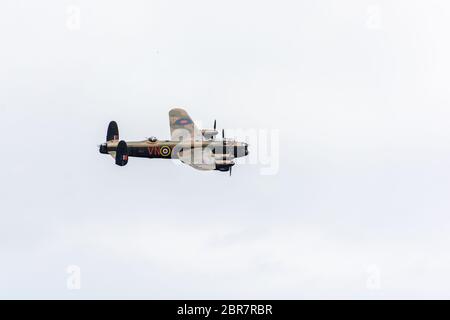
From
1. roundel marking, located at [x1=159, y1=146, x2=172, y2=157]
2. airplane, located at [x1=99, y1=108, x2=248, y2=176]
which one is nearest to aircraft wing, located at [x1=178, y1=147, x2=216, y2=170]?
airplane, located at [x1=99, y1=108, x2=248, y2=176]

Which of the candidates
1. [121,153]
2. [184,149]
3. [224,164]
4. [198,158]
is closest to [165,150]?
[184,149]

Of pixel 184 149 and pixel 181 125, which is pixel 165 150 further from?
pixel 181 125

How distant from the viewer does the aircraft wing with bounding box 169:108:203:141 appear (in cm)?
12369

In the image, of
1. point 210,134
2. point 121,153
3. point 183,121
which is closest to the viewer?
point 121,153

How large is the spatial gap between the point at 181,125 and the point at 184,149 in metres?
8.26

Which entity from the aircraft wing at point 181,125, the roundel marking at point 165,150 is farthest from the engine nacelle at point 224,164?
the aircraft wing at point 181,125

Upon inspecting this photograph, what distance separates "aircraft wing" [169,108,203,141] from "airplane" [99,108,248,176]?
2850 millimetres

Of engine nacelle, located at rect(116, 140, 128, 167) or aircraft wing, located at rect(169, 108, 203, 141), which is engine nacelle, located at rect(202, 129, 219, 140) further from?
engine nacelle, located at rect(116, 140, 128, 167)

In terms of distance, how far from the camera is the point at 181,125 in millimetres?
125062

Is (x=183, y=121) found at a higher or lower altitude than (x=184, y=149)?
higher

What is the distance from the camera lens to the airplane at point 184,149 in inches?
4491
